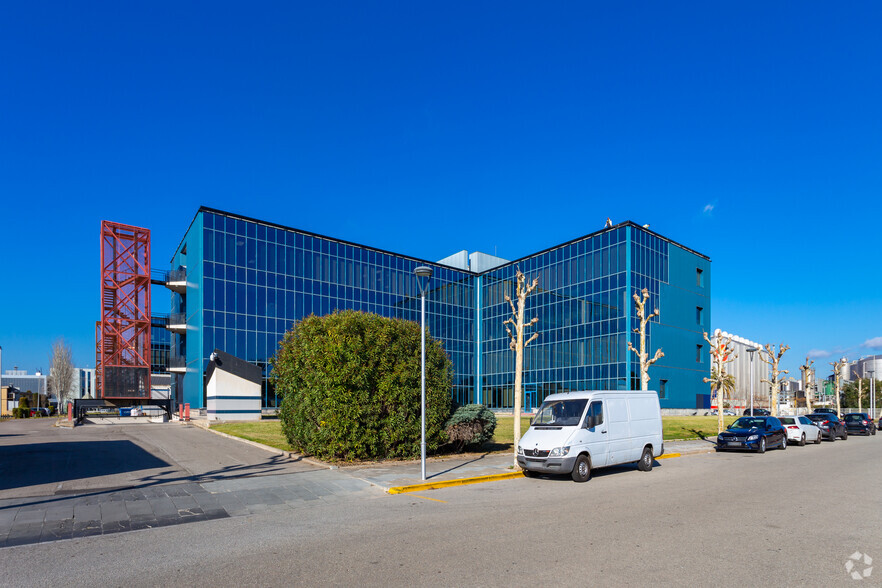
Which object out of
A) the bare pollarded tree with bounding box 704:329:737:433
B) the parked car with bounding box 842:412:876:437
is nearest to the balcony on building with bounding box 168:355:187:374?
the bare pollarded tree with bounding box 704:329:737:433

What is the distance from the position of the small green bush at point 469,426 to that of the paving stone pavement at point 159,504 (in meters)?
4.94

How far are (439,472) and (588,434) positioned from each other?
159 inches

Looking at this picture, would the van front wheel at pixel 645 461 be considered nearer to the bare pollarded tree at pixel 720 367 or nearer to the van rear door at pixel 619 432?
the van rear door at pixel 619 432

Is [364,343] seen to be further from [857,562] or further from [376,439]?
[857,562]

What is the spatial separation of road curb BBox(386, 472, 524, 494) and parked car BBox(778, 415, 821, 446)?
1880cm

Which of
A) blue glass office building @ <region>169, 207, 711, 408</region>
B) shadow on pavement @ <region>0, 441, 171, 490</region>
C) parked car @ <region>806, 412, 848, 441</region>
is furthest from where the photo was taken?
blue glass office building @ <region>169, 207, 711, 408</region>

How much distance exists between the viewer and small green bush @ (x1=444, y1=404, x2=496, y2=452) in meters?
18.2

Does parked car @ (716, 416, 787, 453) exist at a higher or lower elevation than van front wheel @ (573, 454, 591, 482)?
lower

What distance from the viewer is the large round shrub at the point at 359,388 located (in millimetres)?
16078

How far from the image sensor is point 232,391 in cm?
3775

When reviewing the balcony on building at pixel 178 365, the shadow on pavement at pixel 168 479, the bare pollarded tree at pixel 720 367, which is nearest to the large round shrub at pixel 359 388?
the shadow on pavement at pixel 168 479

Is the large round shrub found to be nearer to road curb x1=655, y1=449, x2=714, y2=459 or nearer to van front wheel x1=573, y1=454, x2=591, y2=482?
van front wheel x1=573, y1=454, x2=591, y2=482

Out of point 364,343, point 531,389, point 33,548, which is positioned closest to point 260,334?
point 531,389

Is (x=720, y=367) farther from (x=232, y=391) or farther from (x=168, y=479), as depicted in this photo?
(x=168, y=479)
